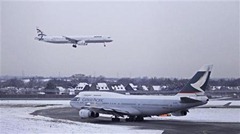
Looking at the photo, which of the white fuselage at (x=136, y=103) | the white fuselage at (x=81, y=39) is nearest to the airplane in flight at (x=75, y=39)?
the white fuselage at (x=81, y=39)

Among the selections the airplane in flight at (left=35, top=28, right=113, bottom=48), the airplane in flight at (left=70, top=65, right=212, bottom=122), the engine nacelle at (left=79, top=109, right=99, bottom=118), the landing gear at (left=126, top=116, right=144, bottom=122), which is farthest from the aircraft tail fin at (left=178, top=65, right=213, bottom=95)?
the airplane in flight at (left=35, top=28, right=113, bottom=48)

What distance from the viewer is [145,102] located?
30.0 metres

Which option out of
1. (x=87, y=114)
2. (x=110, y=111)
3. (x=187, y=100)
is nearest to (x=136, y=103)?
(x=110, y=111)

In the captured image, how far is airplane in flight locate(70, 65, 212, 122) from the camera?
27734 millimetres

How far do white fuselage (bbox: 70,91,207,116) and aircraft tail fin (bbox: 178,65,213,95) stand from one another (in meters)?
0.59

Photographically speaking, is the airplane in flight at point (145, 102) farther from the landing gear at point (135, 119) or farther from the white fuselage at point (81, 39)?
the white fuselage at point (81, 39)

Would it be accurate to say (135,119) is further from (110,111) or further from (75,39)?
(75,39)

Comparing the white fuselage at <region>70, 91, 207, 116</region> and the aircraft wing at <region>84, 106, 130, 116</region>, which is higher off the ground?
the white fuselage at <region>70, 91, 207, 116</region>

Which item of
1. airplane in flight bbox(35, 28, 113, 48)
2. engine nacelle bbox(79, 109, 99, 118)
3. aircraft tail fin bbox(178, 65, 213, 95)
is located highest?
airplane in flight bbox(35, 28, 113, 48)

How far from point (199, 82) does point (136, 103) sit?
532 centimetres

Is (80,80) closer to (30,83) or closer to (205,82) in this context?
(30,83)

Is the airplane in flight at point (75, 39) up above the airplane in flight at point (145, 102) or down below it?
above

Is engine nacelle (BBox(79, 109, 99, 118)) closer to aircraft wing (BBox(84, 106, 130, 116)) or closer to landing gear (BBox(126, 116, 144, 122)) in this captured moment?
aircraft wing (BBox(84, 106, 130, 116))

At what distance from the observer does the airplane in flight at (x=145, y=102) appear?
1092 inches
